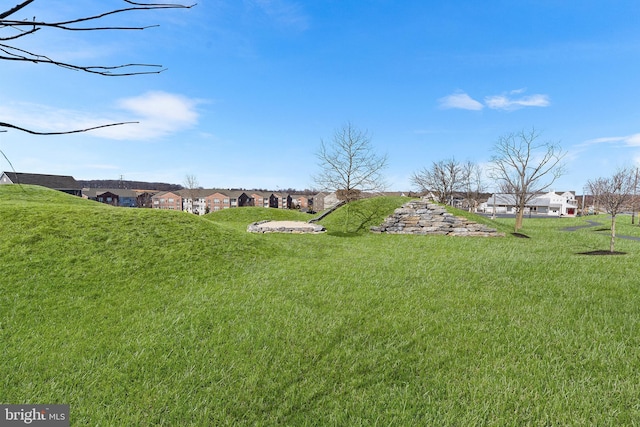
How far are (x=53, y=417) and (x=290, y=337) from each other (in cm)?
276

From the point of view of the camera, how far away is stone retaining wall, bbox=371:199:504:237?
49.6ft

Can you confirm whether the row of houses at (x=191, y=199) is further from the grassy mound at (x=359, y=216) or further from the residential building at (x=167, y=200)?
the grassy mound at (x=359, y=216)

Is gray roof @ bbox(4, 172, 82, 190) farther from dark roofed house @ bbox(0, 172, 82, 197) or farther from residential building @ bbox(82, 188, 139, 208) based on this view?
residential building @ bbox(82, 188, 139, 208)

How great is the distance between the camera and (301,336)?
4469 mm

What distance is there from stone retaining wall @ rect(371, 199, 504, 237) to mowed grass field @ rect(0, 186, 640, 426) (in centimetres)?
592

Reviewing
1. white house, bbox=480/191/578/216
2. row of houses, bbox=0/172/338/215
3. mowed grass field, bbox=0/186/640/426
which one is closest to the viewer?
mowed grass field, bbox=0/186/640/426

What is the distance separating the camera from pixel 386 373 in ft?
11.8

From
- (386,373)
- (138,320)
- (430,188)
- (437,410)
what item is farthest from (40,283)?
(430,188)

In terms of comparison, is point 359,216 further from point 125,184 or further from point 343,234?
point 125,184

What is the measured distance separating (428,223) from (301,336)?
13046mm

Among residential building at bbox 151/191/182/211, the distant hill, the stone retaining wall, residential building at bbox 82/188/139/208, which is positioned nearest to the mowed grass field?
the stone retaining wall

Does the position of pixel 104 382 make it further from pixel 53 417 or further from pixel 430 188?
pixel 430 188

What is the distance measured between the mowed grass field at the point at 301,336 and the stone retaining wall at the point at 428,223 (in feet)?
19.4

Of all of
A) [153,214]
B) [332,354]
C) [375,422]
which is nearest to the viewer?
[375,422]
